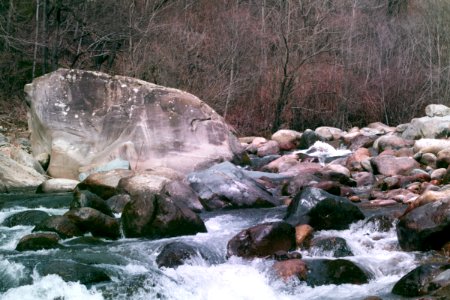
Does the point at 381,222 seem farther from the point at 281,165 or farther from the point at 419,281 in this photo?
the point at 281,165

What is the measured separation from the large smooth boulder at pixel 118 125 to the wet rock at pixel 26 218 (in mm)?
3714

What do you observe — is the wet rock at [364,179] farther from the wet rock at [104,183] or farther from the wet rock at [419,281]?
the wet rock at [419,281]

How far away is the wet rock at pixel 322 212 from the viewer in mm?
8297

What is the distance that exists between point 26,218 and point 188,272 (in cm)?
300

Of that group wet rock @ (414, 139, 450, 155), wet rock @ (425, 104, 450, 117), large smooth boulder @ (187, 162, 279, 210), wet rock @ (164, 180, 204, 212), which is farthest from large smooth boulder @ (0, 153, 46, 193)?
wet rock @ (425, 104, 450, 117)

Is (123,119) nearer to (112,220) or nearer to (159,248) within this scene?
(112,220)

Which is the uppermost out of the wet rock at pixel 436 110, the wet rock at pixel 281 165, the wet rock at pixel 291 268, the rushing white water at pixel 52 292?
the wet rock at pixel 436 110

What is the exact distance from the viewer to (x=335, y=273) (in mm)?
6586

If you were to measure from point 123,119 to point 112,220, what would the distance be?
5320mm

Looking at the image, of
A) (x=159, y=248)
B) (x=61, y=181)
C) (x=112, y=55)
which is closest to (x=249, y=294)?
(x=159, y=248)

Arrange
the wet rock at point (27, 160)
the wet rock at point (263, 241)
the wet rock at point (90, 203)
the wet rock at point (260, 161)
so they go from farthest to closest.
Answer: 1. the wet rock at point (260, 161)
2. the wet rock at point (27, 160)
3. the wet rock at point (90, 203)
4. the wet rock at point (263, 241)

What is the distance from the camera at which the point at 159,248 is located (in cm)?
742

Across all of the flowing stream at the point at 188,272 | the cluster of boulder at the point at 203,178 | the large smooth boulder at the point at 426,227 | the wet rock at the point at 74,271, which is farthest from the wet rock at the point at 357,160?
the wet rock at the point at 74,271

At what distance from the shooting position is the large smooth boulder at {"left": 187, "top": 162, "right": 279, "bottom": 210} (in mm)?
9953
